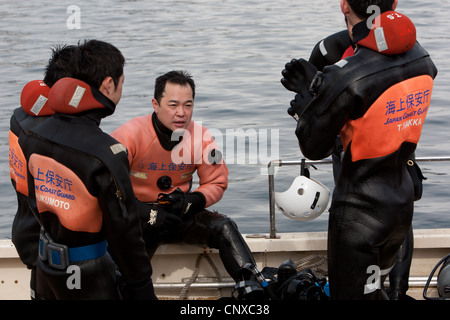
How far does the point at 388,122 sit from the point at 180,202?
1848mm

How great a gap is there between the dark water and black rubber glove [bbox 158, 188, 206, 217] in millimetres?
4991

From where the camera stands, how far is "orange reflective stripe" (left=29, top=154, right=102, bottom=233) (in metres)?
3.82

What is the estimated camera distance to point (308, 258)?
5883 millimetres

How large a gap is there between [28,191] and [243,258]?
1.78 metres

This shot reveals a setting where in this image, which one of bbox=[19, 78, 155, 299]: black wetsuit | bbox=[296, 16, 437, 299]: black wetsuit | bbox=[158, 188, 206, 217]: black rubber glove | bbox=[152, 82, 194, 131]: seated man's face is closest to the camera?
bbox=[19, 78, 155, 299]: black wetsuit

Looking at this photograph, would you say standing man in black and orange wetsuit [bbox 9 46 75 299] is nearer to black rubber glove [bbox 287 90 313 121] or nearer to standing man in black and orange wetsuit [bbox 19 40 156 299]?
standing man in black and orange wetsuit [bbox 19 40 156 299]

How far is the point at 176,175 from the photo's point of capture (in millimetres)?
5664

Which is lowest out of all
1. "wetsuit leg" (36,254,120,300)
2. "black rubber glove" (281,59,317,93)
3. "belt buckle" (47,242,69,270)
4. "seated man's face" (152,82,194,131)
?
"wetsuit leg" (36,254,120,300)

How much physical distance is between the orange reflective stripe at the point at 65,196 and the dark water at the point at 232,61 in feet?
21.9

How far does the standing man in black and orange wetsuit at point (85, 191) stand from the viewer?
3.80 m

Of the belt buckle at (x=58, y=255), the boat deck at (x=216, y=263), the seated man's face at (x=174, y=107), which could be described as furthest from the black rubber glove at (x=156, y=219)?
the belt buckle at (x=58, y=255)

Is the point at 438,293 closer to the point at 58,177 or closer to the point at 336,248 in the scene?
the point at 336,248

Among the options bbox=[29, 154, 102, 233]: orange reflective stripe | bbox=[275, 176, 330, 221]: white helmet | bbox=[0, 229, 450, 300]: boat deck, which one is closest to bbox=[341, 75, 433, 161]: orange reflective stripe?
bbox=[275, 176, 330, 221]: white helmet

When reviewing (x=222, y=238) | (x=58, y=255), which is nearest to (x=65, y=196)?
(x=58, y=255)
